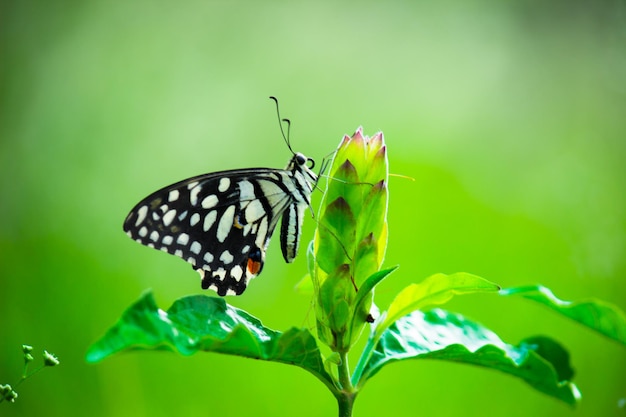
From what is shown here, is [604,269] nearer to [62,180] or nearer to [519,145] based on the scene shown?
[519,145]

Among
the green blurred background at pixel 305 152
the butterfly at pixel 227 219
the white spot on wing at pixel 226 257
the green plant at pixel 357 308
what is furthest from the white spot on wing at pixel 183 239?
the green blurred background at pixel 305 152

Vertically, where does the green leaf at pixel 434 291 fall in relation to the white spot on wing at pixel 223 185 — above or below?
below

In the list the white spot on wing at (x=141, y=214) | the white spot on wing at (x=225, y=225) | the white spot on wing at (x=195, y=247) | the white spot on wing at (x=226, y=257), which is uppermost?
the white spot on wing at (x=141, y=214)

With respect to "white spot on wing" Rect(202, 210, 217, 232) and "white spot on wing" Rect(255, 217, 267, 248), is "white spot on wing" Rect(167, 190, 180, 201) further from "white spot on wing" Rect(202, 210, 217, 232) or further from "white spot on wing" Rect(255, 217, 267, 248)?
"white spot on wing" Rect(255, 217, 267, 248)

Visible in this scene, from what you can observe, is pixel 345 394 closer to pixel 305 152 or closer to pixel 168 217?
pixel 168 217

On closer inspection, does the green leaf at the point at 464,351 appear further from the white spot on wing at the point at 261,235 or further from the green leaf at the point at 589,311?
the white spot on wing at the point at 261,235

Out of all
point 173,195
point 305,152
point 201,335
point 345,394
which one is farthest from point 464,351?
point 305,152
